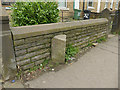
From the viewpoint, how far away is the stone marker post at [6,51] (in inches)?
83.4

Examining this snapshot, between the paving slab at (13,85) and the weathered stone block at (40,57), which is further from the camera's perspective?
the weathered stone block at (40,57)

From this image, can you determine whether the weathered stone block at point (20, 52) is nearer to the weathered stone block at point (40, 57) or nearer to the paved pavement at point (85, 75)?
the weathered stone block at point (40, 57)

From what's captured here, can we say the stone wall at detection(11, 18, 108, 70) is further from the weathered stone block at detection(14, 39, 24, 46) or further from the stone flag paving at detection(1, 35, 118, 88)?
the stone flag paving at detection(1, 35, 118, 88)

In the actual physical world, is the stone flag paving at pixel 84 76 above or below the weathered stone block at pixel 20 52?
below

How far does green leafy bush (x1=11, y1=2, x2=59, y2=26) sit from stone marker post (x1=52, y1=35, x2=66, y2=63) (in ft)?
2.33

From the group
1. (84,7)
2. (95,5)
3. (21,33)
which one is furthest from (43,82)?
(95,5)

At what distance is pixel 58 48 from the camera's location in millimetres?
2990

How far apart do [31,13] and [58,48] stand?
4.07ft

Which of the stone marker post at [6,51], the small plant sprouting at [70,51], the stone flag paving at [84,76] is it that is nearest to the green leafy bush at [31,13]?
the stone marker post at [6,51]

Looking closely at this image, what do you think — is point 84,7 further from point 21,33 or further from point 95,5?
point 21,33

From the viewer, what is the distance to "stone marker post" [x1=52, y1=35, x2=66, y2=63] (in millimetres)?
2947

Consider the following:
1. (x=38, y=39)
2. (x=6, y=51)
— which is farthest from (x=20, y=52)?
(x=38, y=39)

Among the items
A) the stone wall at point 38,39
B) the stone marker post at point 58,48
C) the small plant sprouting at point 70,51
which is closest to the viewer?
the stone wall at point 38,39

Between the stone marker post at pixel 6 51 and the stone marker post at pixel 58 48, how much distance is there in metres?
1.07
